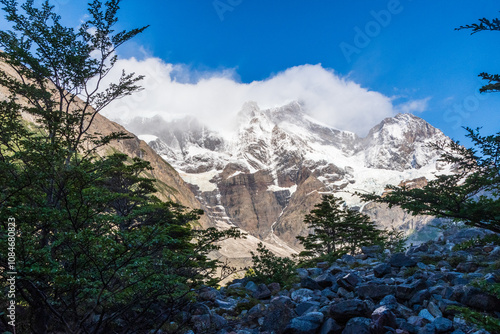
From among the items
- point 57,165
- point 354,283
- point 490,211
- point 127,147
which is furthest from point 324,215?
point 127,147

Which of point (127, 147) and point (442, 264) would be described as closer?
point (442, 264)

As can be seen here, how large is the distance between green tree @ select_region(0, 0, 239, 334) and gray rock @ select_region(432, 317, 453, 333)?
216 inches

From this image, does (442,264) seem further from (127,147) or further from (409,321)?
(127,147)

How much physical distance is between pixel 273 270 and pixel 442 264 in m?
7.34

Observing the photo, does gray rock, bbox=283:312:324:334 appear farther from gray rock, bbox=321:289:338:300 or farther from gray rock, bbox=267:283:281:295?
gray rock, bbox=267:283:281:295

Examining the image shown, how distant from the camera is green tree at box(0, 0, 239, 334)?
5.30 metres

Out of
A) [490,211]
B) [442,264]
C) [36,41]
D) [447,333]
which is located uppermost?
[36,41]

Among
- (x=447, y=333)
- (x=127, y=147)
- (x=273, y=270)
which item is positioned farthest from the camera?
(x=127, y=147)

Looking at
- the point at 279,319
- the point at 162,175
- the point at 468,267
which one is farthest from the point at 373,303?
the point at 162,175

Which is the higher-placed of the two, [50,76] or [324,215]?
[50,76]

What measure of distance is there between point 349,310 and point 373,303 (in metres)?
1.18

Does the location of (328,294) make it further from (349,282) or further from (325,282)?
(325,282)

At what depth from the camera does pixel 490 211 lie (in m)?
7.29

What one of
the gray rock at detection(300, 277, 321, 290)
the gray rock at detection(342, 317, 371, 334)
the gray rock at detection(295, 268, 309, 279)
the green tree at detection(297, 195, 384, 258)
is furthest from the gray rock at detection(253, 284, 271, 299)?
the green tree at detection(297, 195, 384, 258)
